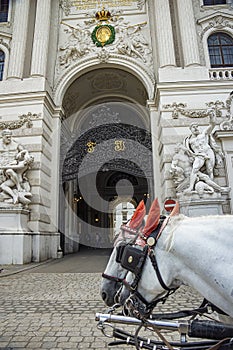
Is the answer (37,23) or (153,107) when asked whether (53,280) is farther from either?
(37,23)

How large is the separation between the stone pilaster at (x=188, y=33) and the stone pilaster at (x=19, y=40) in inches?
348

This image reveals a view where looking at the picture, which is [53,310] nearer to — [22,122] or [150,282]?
[150,282]

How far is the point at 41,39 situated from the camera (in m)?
13.9

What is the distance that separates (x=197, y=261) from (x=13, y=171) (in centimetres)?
1039

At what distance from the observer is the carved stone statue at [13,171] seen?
1062cm

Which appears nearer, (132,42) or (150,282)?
(150,282)

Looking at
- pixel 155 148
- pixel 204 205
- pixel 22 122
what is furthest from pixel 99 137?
pixel 204 205

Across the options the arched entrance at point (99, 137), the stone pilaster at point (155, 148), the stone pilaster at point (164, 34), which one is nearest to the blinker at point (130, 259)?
the stone pilaster at point (155, 148)

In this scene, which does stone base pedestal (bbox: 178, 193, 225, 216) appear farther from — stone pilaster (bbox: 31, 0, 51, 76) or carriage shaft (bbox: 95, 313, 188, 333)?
stone pilaster (bbox: 31, 0, 51, 76)

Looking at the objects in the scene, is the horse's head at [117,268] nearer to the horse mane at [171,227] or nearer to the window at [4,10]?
the horse mane at [171,227]

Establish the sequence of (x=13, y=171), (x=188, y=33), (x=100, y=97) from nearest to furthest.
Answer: (x=13, y=171), (x=188, y=33), (x=100, y=97)

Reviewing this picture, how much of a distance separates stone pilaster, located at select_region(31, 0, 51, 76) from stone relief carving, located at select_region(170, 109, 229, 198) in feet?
27.8

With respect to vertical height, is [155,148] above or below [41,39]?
below

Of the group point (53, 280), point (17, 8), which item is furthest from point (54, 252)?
point (17, 8)
